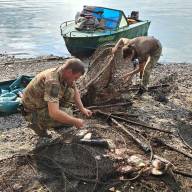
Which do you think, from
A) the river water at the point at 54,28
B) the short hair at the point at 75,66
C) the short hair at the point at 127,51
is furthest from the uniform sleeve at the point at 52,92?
the river water at the point at 54,28

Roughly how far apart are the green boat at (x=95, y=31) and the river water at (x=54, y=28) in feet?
8.56

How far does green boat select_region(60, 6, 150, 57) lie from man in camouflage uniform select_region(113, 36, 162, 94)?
6.50 meters

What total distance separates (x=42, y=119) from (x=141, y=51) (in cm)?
Result: 360

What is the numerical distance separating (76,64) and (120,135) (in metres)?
2.19

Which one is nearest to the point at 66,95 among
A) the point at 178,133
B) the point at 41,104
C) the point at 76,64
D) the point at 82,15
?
the point at 41,104

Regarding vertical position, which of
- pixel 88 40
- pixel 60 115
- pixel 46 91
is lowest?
pixel 88 40

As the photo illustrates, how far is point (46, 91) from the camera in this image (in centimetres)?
572

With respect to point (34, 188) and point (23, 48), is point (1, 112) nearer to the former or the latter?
point (34, 188)

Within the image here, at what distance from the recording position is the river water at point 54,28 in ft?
66.3

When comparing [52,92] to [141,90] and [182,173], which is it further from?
[141,90]

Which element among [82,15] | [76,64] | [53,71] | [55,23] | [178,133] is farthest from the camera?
[55,23]

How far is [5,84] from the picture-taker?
927 centimetres

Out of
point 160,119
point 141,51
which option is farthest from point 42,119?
point 141,51

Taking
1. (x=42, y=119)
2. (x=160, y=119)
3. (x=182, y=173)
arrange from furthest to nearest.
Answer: (x=160, y=119)
(x=42, y=119)
(x=182, y=173)
